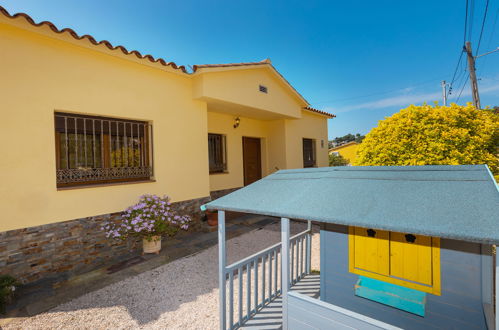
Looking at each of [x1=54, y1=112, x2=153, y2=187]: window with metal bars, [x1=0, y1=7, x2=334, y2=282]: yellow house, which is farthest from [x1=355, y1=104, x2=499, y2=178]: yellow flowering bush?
[x1=54, y1=112, x2=153, y2=187]: window with metal bars

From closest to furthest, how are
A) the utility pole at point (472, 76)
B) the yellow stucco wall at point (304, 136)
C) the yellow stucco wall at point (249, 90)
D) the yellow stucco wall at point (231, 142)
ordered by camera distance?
the yellow stucco wall at point (249, 90), the yellow stucco wall at point (231, 142), the yellow stucco wall at point (304, 136), the utility pole at point (472, 76)

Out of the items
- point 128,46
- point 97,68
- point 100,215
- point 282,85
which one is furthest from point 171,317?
point 282,85

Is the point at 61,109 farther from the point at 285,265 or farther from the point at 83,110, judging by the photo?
the point at 285,265

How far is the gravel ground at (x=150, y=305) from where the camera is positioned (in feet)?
9.89

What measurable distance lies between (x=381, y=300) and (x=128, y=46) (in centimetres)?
645

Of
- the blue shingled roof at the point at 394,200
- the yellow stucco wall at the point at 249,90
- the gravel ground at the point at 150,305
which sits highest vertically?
the yellow stucco wall at the point at 249,90

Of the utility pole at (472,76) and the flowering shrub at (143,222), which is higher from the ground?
the utility pole at (472,76)

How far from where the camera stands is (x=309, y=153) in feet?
40.1

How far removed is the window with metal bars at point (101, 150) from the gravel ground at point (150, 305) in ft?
7.58

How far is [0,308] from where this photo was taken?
3221 mm

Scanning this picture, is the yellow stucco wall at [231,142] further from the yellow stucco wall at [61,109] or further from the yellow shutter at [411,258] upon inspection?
the yellow shutter at [411,258]

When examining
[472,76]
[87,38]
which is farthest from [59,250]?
[472,76]

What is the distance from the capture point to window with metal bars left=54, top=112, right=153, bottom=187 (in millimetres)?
4789

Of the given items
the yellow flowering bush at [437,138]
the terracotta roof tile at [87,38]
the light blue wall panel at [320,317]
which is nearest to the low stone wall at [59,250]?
the terracotta roof tile at [87,38]
